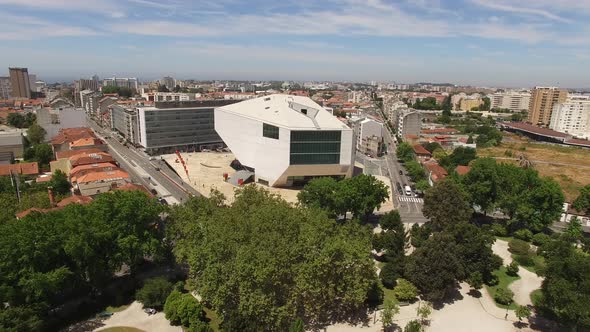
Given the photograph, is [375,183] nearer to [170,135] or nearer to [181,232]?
[181,232]

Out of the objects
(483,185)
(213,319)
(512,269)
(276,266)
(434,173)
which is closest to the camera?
(276,266)

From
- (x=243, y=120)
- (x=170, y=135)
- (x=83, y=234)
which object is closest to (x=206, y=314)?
(x=83, y=234)

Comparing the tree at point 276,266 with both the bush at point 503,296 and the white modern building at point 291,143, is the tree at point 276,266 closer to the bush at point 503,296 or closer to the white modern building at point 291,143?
the bush at point 503,296

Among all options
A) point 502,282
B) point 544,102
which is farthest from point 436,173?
point 544,102

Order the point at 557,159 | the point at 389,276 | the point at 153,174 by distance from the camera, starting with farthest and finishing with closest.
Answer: the point at 557,159 → the point at 153,174 → the point at 389,276

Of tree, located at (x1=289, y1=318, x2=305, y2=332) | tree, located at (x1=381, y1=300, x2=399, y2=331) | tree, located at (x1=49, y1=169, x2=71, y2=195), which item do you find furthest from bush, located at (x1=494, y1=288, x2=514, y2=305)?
tree, located at (x1=49, y1=169, x2=71, y2=195)

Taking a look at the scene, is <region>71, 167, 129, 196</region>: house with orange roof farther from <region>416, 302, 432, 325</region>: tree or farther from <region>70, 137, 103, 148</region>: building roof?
<region>416, 302, 432, 325</region>: tree

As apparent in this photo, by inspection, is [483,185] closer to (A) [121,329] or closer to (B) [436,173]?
(B) [436,173]
